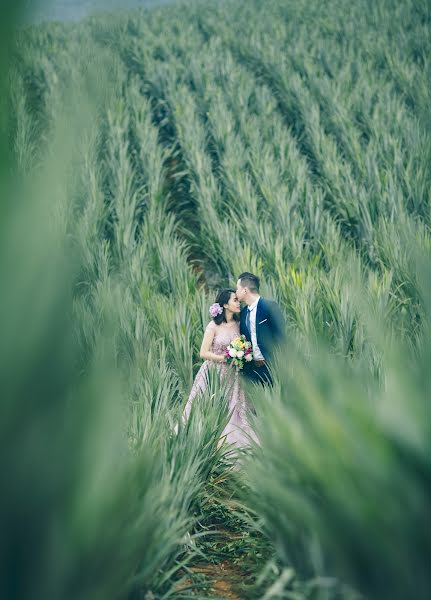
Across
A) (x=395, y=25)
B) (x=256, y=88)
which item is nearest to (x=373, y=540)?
(x=256, y=88)

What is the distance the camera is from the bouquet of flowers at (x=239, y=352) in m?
3.48

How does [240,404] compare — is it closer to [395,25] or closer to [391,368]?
[391,368]

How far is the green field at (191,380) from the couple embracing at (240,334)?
0.51 ft

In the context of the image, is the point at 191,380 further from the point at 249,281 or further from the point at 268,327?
the point at 249,281

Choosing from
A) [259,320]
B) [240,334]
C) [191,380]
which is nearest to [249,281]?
[259,320]

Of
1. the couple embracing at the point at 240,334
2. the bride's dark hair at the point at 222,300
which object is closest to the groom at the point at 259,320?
the couple embracing at the point at 240,334

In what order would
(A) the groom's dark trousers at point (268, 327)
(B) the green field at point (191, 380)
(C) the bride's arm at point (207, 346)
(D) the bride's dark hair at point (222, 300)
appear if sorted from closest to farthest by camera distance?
(B) the green field at point (191, 380) → (A) the groom's dark trousers at point (268, 327) → (C) the bride's arm at point (207, 346) → (D) the bride's dark hair at point (222, 300)

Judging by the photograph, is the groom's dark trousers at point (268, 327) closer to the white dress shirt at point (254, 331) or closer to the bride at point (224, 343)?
the white dress shirt at point (254, 331)

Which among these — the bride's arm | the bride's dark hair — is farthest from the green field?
the bride's dark hair

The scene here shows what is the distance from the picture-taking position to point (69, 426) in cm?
92

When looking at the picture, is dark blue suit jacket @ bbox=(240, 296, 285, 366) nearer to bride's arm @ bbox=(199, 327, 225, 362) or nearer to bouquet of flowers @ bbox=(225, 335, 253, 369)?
bouquet of flowers @ bbox=(225, 335, 253, 369)

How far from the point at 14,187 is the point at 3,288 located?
117 millimetres

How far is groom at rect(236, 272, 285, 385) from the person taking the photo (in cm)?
349

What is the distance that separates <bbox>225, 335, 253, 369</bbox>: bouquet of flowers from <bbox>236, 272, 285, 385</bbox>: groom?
7cm
